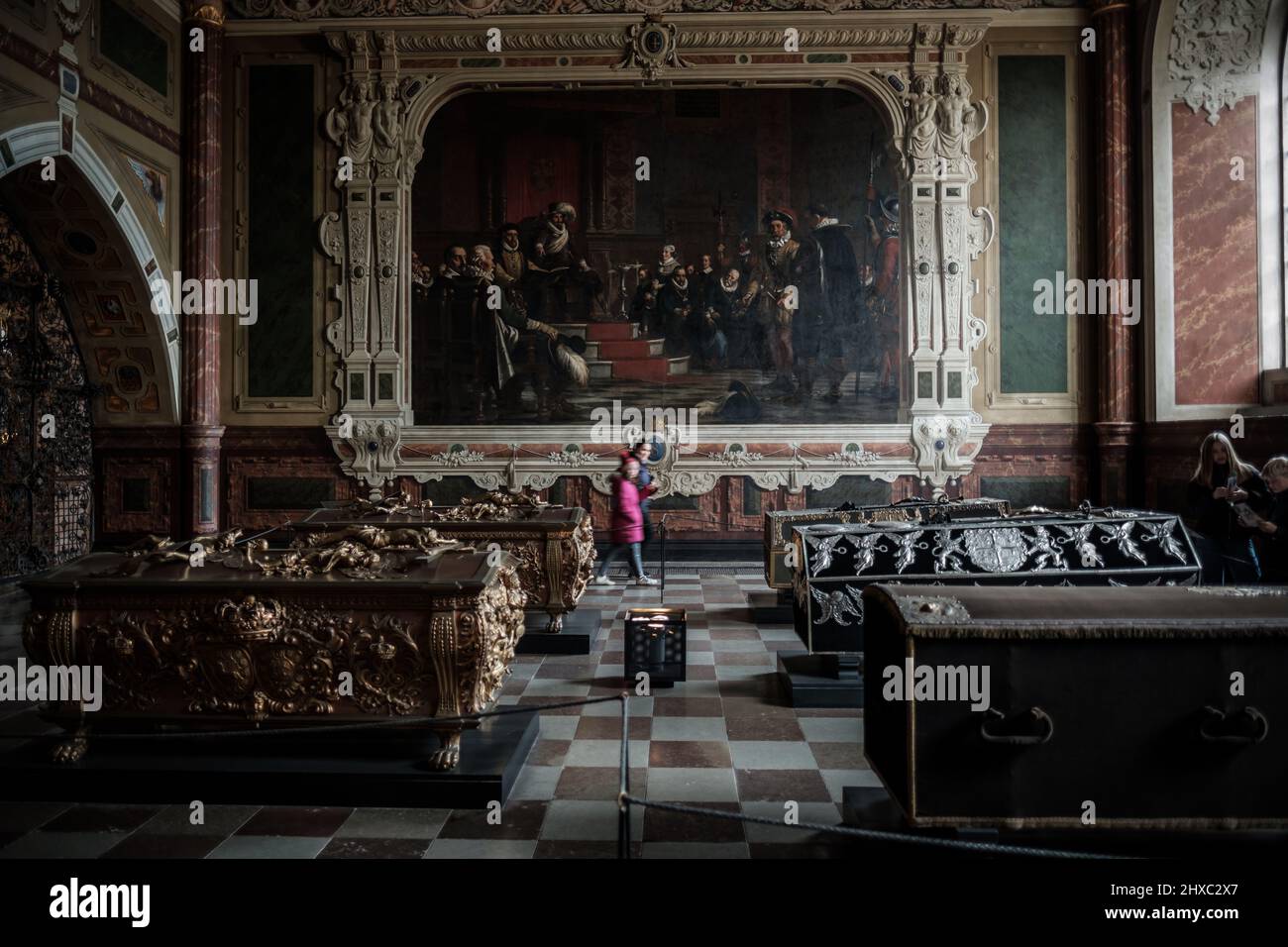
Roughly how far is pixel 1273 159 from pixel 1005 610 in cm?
960

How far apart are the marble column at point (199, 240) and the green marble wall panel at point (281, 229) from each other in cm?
48

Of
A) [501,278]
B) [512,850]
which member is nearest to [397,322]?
[501,278]

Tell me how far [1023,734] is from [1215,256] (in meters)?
9.28

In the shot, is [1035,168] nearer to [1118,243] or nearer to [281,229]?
[1118,243]

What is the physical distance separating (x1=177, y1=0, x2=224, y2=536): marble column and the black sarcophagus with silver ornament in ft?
25.7

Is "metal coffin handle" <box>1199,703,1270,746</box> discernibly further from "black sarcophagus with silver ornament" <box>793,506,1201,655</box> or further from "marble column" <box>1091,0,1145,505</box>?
"marble column" <box>1091,0,1145,505</box>

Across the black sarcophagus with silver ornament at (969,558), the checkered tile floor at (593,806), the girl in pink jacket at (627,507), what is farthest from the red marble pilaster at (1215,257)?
the checkered tile floor at (593,806)

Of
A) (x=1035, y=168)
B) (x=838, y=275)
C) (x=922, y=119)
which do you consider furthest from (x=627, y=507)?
(x=1035, y=168)

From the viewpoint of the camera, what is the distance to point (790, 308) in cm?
1077

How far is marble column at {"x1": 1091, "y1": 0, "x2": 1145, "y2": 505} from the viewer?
10.1 m

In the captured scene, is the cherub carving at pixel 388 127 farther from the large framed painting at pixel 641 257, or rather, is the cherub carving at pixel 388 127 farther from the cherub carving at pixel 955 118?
the cherub carving at pixel 955 118

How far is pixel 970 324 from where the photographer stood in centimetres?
1062

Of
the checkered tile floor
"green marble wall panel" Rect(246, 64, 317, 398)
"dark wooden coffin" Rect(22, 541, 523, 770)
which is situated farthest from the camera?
"green marble wall panel" Rect(246, 64, 317, 398)

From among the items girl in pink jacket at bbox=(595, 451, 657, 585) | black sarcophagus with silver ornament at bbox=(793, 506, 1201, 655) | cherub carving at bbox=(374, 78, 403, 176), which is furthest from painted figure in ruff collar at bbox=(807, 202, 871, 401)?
black sarcophagus with silver ornament at bbox=(793, 506, 1201, 655)
